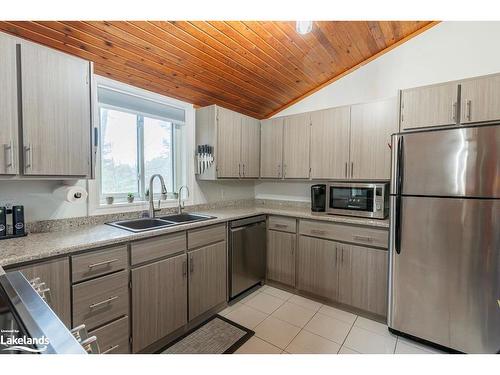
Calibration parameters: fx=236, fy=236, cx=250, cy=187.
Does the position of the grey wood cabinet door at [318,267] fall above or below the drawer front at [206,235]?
below

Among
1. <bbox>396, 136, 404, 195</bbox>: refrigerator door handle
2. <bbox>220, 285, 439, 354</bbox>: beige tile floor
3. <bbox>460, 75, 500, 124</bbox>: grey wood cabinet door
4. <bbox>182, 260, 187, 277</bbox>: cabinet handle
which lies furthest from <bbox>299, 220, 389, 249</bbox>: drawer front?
<bbox>182, 260, 187, 277</bbox>: cabinet handle

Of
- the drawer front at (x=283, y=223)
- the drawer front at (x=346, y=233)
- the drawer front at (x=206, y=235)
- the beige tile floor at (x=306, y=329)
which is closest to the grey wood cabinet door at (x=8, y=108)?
the drawer front at (x=206, y=235)

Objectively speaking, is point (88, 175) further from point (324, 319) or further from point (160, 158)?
point (324, 319)

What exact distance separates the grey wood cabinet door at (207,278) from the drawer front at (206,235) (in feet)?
0.17

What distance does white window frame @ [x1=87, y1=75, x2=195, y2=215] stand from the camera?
6.82ft

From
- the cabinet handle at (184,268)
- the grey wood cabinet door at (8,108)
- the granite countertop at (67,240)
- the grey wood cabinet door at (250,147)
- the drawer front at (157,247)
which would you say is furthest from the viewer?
the grey wood cabinet door at (250,147)

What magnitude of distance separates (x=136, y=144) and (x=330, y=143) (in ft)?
7.20

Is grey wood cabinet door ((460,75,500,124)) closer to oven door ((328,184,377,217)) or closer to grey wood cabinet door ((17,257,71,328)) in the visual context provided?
oven door ((328,184,377,217))

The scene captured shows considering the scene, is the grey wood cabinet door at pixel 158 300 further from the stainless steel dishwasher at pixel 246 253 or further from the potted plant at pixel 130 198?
the potted plant at pixel 130 198

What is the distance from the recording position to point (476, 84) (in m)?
1.84

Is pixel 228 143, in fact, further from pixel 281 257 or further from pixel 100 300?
pixel 100 300

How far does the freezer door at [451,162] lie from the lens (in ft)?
5.26
